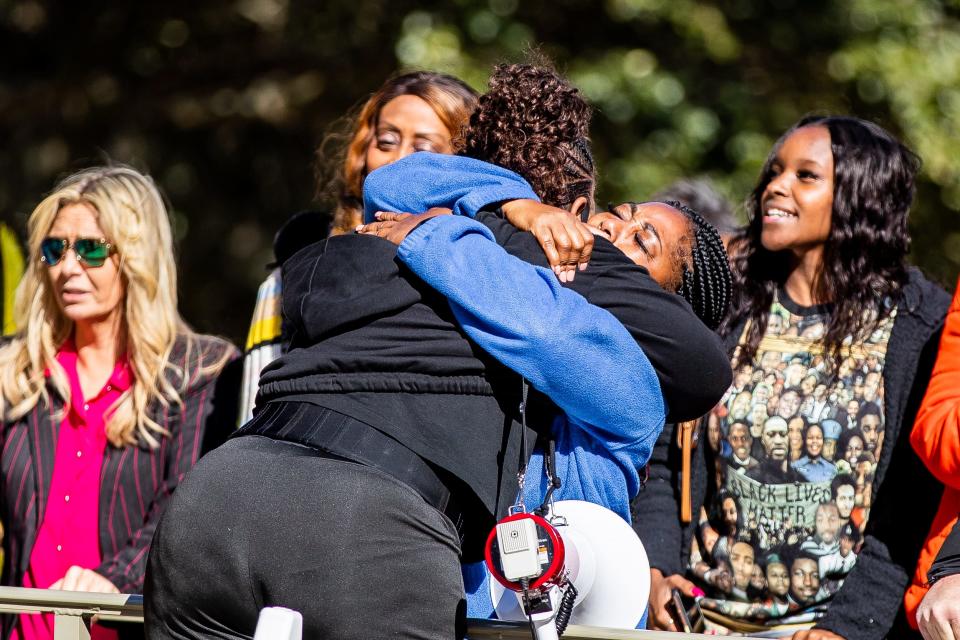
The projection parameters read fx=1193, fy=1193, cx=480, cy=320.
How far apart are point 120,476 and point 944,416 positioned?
217 cm

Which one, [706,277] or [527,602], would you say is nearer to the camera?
[527,602]

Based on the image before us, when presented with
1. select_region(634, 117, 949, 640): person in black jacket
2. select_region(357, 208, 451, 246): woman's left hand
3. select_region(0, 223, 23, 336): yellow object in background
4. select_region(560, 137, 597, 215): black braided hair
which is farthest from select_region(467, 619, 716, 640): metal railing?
select_region(0, 223, 23, 336): yellow object in background

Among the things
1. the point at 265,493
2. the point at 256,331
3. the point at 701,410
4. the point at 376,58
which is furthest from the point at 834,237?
the point at 376,58

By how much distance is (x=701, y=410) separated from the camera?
223 cm

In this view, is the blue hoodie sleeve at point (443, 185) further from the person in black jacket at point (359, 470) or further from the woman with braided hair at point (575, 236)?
the person in black jacket at point (359, 470)

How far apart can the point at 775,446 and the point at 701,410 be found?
0.87 metres

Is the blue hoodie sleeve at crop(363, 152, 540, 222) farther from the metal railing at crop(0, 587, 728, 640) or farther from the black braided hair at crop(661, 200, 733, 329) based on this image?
the metal railing at crop(0, 587, 728, 640)

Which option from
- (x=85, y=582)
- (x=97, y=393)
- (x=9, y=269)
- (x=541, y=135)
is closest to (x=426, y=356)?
(x=541, y=135)

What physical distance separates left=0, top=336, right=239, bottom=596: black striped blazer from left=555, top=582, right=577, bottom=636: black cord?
5.20 feet

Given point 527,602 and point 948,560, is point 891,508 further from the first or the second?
point 527,602

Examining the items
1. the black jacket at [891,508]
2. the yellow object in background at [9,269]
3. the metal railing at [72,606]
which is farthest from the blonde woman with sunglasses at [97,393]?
the black jacket at [891,508]

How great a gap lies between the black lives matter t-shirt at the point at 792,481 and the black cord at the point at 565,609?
111 cm

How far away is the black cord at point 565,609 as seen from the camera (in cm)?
200

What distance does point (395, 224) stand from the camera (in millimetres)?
2146
